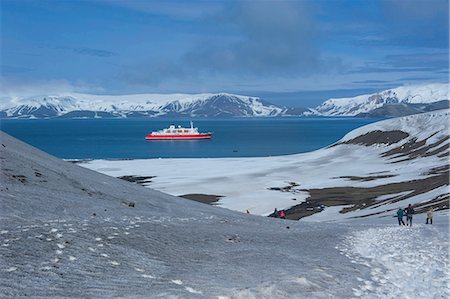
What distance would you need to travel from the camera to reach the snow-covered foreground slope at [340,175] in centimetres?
5344

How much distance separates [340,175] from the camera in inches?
3241

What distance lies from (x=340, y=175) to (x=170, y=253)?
69337 millimetres

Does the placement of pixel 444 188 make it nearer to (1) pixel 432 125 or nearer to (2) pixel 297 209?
(2) pixel 297 209

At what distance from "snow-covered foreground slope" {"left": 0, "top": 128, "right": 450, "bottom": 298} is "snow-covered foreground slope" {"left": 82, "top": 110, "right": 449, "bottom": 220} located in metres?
23.2

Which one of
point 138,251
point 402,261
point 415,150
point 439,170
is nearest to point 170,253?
point 138,251

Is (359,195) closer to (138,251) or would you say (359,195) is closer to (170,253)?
(170,253)

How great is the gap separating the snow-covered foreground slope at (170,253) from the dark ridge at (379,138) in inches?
3982

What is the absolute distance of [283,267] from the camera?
621 inches

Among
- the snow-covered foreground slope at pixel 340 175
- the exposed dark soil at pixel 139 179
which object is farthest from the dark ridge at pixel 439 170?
the exposed dark soil at pixel 139 179

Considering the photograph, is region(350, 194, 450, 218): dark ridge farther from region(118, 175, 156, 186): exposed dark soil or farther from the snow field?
region(118, 175, 156, 186): exposed dark soil

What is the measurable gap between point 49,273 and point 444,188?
43894mm

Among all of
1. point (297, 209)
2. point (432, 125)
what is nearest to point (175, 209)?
point (297, 209)

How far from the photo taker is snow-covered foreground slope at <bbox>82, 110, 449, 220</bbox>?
5344cm

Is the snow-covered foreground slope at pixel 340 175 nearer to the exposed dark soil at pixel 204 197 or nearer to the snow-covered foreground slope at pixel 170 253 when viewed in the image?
the exposed dark soil at pixel 204 197
